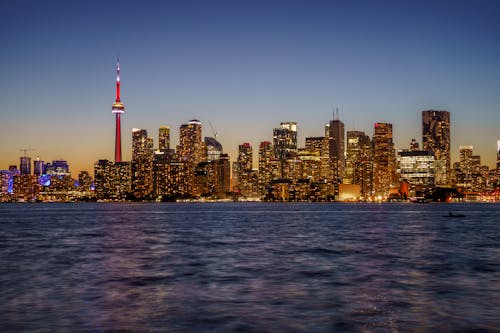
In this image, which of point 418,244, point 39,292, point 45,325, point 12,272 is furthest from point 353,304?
point 418,244

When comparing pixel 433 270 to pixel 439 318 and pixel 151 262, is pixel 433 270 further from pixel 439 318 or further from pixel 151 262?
pixel 151 262

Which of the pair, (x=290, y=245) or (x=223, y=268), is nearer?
(x=223, y=268)

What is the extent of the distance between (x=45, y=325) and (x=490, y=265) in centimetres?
3610

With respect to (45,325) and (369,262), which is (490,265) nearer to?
(369,262)

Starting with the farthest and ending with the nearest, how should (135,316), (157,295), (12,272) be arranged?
1. (12,272)
2. (157,295)
3. (135,316)

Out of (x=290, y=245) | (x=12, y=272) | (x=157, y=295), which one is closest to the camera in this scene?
(x=157, y=295)

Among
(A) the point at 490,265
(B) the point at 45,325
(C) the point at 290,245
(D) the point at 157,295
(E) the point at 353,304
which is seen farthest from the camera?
(C) the point at 290,245

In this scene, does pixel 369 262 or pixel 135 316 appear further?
pixel 369 262

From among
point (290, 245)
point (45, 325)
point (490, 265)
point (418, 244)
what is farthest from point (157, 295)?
point (418, 244)

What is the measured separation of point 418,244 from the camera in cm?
6956

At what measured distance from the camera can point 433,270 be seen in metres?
44.5

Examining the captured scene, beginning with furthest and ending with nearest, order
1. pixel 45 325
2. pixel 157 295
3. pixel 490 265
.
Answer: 1. pixel 490 265
2. pixel 157 295
3. pixel 45 325

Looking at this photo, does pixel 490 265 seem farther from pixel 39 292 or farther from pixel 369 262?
pixel 39 292

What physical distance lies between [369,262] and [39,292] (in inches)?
1065
